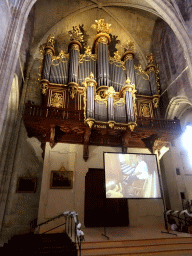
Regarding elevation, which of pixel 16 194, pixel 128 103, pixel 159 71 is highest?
pixel 159 71

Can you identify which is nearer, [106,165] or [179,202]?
[106,165]

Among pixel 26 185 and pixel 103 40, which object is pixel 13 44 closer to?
→ pixel 26 185

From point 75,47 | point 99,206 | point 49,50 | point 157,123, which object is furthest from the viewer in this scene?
point 75,47

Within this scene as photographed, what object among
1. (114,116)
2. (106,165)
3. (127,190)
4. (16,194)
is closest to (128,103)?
(114,116)

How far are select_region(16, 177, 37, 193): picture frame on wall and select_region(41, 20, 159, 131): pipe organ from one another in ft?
10.9

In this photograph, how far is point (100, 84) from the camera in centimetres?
900

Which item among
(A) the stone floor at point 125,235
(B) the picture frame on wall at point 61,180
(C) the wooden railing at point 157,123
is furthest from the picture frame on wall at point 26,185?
(C) the wooden railing at point 157,123

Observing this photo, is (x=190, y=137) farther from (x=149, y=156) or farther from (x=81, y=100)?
(x=81, y=100)

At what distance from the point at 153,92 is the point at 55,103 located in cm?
494

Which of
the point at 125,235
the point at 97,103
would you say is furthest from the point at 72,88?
the point at 125,235

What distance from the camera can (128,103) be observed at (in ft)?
26.0

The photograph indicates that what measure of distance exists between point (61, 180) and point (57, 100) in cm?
358

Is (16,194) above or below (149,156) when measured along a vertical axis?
below

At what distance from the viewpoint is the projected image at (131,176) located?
20.0ft
